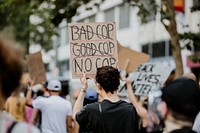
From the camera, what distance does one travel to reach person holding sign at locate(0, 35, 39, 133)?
10.3 feet

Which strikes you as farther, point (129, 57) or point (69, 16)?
point (69, 16)

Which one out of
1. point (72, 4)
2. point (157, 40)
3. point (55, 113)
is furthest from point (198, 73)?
point (55, 113)

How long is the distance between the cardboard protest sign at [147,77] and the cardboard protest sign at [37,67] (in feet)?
5.63

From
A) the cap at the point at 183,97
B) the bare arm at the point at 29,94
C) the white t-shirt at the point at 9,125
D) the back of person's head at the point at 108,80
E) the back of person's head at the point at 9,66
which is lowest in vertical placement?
the bare arm at the point at 29,94

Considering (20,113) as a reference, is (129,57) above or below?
above

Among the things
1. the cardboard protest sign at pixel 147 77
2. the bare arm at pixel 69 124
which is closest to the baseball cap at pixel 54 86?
the bare arm at pixel 69 124

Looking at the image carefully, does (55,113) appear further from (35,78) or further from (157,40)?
(157,40)

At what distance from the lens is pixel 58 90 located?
9.04m

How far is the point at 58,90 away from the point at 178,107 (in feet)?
18.7

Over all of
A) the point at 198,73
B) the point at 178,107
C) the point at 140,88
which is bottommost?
the point at 198,73

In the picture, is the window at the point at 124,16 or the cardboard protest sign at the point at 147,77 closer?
the cardboard protest sign at the point at 147,77

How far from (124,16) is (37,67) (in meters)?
28.3

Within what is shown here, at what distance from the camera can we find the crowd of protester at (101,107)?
3188 millimetres

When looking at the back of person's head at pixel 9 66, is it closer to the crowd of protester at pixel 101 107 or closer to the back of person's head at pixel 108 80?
the crowd of protester at pixel 101 107
